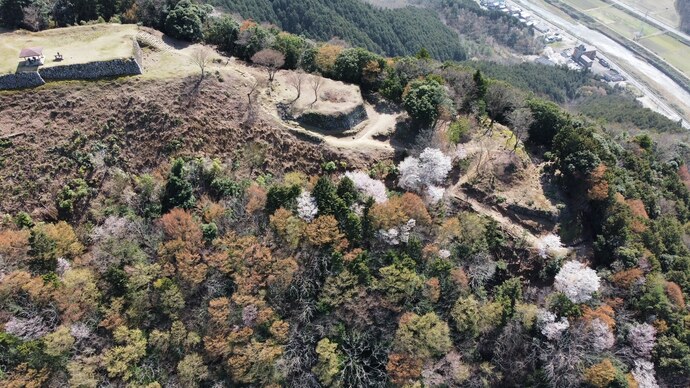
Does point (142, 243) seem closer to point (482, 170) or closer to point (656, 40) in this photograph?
point (482, 170)

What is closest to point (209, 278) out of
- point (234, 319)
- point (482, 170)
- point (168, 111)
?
point (234, 319)

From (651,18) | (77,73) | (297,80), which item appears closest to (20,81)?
(77,73)

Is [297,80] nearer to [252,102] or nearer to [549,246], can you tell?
[252,102]

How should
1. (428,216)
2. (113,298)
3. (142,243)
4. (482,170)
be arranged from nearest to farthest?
(113,298) < (142,243) < (428,216) < (482,170)

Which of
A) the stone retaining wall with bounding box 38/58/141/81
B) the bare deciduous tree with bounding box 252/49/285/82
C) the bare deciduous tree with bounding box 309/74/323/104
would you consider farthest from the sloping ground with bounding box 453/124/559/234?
the stone retaining wall with bounding box 38/58/141/81

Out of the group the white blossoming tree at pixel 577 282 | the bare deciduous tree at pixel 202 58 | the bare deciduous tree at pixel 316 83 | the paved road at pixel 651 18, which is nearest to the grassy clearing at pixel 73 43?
the bare deciduous tree at pixel 202 58
